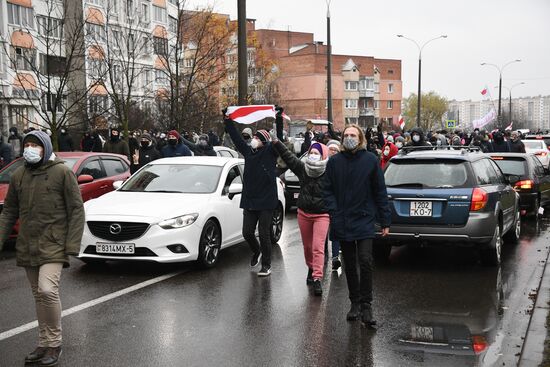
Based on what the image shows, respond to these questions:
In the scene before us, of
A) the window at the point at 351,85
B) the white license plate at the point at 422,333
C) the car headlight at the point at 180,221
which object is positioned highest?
the window at the point at 351,85

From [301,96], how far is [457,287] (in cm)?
8788

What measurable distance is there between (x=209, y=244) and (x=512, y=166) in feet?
24.7

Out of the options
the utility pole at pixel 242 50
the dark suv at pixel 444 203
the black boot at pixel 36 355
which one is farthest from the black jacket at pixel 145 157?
the black boot at pixel 36 355

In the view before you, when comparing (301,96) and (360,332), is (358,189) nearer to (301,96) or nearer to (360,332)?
(360,332)

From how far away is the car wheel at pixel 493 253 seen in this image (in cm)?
885

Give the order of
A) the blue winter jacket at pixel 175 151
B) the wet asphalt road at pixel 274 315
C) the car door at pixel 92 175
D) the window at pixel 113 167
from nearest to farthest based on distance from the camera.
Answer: the wet asphalt road at pixel 274 315
the car door at pixel 92 175
the window at pixel 113 167
the blue winter jacket at pixel 175 151

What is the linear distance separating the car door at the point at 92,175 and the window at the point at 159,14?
161ft

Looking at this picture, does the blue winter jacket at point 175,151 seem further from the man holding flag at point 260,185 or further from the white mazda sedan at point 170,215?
the man holding flag at point 260,185

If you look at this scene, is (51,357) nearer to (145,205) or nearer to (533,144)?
(145,205)

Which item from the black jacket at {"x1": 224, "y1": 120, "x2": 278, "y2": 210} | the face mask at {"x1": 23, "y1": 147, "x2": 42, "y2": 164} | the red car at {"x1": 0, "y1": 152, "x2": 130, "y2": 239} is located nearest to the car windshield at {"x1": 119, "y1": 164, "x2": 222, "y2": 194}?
the black jacket at {"x1": 224, "y1": 120, "x2": 278, "y2": 210}

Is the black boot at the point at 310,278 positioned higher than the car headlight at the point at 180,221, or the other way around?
the car headlight at the point at 180,221

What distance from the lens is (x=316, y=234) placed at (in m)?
7.73

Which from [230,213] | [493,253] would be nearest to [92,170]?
[230,213]

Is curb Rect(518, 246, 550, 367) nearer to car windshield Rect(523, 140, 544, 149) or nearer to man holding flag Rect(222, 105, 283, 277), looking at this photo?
man holding flag Rect(222, 105, 283, 277)
